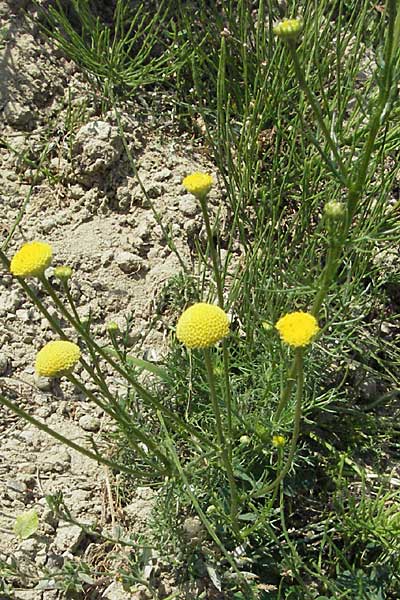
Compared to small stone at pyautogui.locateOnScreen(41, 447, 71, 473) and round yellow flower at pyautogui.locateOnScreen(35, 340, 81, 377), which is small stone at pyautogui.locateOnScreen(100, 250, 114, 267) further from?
round yellow flower at pyautogui.locateOnScreen(35, 340, 81, 377)

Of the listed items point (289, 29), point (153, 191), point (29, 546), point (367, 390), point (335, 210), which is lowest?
point (367, 390)

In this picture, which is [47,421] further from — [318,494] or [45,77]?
[45,77]

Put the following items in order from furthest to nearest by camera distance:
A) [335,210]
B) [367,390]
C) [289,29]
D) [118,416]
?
Answer: [367,390] < [118,416] < [335,210] < [289,29]

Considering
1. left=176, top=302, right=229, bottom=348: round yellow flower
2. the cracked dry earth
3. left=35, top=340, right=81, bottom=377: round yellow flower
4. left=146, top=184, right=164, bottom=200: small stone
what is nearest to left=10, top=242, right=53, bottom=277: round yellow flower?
left=35, top=340, right=81, bottom=377: round yellow flower

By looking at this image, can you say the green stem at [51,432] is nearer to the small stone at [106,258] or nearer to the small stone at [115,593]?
the small stone at [115,593]

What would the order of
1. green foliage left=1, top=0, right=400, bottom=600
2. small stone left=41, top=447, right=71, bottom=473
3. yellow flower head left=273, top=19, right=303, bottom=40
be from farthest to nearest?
small stone left=41, top=447, right=71, bottom=473 → green foliage left=1, top=0, right=400, bottom=600 → yellow flower head left=273, top=19, right=303, bottom=40

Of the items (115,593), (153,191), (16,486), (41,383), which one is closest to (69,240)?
(153,191)

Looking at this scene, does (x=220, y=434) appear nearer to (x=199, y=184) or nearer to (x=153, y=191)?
(x=199, y=184)

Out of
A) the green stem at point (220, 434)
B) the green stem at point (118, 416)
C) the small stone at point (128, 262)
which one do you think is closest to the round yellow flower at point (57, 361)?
the green stem at point (118, 416)
